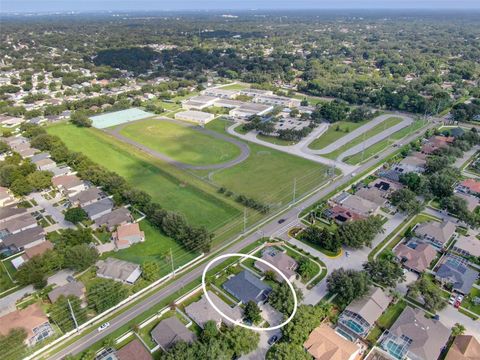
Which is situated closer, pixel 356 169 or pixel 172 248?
pixel 172 248

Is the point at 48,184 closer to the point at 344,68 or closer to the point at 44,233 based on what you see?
the point at 44,233

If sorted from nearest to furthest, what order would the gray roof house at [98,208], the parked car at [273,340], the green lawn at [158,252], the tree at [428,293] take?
the parked car at [273,340] → the tree at [428,293] → the green lawn at [158,252] → the gray roof house at [98,208]

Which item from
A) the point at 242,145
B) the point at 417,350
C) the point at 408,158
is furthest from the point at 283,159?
the point at 417,350

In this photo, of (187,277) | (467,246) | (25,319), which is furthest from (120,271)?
(467,246)

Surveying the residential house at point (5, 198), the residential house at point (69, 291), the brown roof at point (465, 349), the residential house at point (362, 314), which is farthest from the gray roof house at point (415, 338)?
the residential house at point (5, 198)

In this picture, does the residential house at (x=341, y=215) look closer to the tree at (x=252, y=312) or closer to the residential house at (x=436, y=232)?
the residential house at (x=436, y=232)

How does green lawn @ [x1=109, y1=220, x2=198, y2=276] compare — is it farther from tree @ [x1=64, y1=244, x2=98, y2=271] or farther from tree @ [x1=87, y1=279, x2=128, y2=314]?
tree @ [x1=87, y1=279, x2=128, y2=314]

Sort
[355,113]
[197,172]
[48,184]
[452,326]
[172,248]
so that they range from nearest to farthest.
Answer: [452,326] → [172,248] → [48,184] → [197,172] → [355,113]
